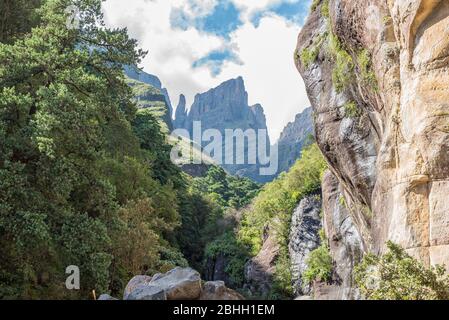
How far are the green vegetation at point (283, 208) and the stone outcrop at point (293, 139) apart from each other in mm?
97637

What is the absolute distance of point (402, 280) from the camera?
891cm

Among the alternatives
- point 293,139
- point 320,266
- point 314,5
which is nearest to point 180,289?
point 314,5

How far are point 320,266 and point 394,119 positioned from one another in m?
22.2

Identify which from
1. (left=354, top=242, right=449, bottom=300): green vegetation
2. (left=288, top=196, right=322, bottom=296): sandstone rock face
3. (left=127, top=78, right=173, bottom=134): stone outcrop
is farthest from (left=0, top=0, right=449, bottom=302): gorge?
(left=127, top=78, right=173, bottom=134): stone outcrop

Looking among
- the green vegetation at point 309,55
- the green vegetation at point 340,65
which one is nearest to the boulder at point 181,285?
the green vegetation at point 340,65

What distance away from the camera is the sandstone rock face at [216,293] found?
941cm

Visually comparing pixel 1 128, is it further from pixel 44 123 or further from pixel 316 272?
pixel 316 272

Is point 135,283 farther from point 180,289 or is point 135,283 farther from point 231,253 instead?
point 231,253

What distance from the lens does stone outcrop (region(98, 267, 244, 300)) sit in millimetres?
9102

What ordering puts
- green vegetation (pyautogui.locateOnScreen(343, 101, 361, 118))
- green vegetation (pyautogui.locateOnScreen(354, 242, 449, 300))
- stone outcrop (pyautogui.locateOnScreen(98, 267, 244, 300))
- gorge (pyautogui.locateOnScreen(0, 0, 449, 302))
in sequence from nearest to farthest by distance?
green vegetation (pyautogui.locateOnScreen(354, 242, 449, 300)), stone outcrop (pyautogui.locateOnScreen(98, 267, 244, 300)), gorge (pyautogui.locateOnScreen(0, 0, 449, 302)), green vegetation (pyautogui.locateOnScreen(343, 101, 361, 118))

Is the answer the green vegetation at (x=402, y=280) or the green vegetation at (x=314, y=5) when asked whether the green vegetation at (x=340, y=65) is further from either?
the green vegetation at (x=402, y=280)

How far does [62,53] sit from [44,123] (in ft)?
13.9

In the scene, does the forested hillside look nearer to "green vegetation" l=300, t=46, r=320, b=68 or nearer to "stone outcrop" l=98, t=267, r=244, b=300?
"stone outcrop" l=98, t=267, r=244, b=300
